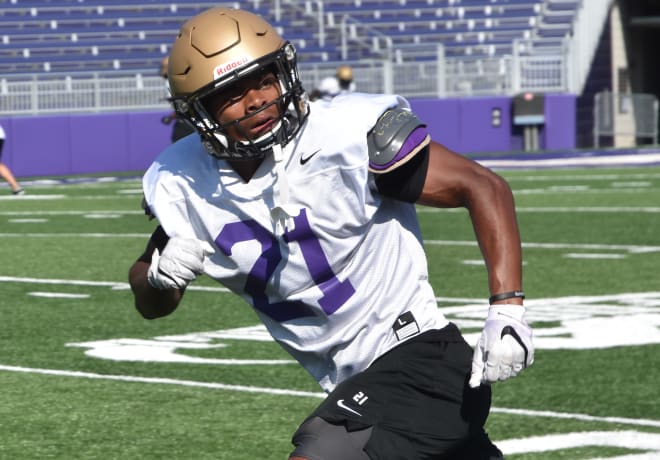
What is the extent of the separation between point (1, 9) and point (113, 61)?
2426 millimetres

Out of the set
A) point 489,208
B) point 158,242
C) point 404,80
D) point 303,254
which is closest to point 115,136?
point 404,80

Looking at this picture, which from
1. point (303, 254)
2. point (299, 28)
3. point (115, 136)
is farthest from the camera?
point (299, 28)

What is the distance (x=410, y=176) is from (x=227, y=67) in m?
0.48

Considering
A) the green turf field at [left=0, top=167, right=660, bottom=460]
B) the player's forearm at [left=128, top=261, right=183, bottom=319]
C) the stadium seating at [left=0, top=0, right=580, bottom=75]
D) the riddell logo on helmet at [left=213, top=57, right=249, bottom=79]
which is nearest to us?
the riddell logo on helmet at [left=213, top=57, right=249, bottom=79]

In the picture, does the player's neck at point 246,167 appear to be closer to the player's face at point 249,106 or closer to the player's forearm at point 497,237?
the player's face at point 249,106

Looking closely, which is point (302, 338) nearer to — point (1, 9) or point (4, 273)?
point (4, 273)

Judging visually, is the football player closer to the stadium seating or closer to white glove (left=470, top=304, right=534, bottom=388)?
white glove (left=470, top=304, right=534, bottom=388)

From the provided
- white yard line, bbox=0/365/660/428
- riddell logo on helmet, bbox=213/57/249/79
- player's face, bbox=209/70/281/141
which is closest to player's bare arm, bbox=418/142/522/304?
player's face, bbox=209/70/281/141

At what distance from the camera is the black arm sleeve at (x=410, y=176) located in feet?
11.1

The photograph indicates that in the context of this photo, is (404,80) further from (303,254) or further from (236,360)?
(303,254)

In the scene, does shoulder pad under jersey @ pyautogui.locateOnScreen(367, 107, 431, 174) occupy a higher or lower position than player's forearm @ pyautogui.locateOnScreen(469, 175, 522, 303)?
higher

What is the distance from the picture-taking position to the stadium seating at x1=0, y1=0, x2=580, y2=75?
97.5 feet

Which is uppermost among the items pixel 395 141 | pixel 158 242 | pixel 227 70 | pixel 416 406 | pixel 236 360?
pixel 227 70

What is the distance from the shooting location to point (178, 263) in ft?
10.9
